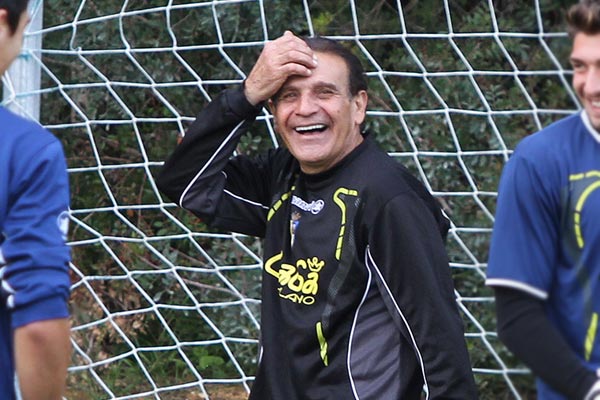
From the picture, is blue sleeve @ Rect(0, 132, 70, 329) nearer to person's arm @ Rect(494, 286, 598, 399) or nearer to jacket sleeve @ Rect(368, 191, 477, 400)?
person's arm @ Rect(494, 286, 598, 399)

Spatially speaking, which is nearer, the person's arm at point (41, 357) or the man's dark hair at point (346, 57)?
the person's arm at point (41, 357)

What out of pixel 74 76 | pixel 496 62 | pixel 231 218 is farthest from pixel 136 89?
pixel 231 218

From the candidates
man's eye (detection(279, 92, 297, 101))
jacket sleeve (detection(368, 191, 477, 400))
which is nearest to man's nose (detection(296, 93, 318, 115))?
man's eye (detection(279, 92, 297, 101))

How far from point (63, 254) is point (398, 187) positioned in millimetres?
1124

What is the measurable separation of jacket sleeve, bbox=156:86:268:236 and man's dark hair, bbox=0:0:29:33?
1.26m

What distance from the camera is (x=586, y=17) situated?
2.73 meters

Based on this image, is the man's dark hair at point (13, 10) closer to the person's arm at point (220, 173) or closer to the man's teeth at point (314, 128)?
the man's teeth at point (314, 128)

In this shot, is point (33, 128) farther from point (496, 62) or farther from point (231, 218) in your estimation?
point (496, 62)

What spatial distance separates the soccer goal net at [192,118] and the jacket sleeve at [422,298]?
5.52 feet

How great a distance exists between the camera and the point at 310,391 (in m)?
3.55

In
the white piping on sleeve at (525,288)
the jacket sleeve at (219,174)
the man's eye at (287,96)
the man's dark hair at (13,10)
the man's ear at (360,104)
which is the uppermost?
the man's dark hair at (13,10)

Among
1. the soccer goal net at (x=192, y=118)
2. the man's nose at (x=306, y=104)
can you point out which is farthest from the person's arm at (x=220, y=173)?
the soccer goal net at (x=192, y=118)

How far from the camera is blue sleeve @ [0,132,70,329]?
2.61 meters

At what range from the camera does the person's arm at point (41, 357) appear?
263 cm
